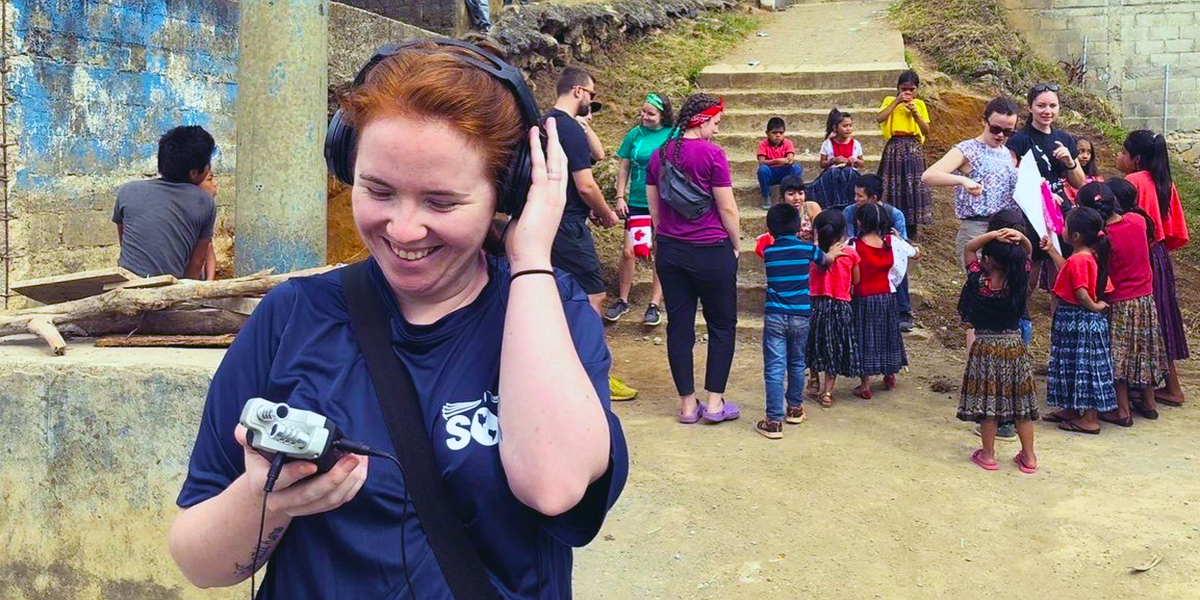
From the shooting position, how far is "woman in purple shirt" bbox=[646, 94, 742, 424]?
5738 mm

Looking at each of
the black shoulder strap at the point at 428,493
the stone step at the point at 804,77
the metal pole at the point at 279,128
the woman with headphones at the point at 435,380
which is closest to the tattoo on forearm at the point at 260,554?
the woman with headphones at the point at 435,380

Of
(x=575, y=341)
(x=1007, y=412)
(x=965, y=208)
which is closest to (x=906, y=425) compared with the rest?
(x=1007, y=412)

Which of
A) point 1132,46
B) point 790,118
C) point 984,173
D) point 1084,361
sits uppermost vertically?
point 1132,46

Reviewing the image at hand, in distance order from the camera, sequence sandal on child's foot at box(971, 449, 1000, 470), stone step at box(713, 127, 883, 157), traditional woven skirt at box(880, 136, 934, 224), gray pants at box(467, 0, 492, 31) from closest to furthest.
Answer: sandal on child's foot at box(971, 449, 1000, 470) < traditional woven skirt at box(880, 136, 934, 224) < stone step at box(713, 127, 883, 157) < gray pants at box(467, 0, 492, 31)

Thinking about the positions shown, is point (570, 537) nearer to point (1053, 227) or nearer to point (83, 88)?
point (1053, 227)

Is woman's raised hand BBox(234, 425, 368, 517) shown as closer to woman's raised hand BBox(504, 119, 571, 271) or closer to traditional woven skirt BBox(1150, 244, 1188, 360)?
woman's raised hand BBox(504, 119, 571, 271)

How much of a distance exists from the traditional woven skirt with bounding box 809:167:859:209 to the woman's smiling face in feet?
22.3

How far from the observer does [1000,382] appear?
5.16 m

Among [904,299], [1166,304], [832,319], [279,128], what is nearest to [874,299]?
[832,319]

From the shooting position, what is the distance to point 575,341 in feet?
5.12

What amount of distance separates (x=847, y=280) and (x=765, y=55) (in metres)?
7.87

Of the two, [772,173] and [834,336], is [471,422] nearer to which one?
[834,336]

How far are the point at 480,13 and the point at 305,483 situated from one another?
10628mm

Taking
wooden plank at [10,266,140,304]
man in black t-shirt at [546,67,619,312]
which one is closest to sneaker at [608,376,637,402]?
man in black t-shirt at [546,67,619,312]
